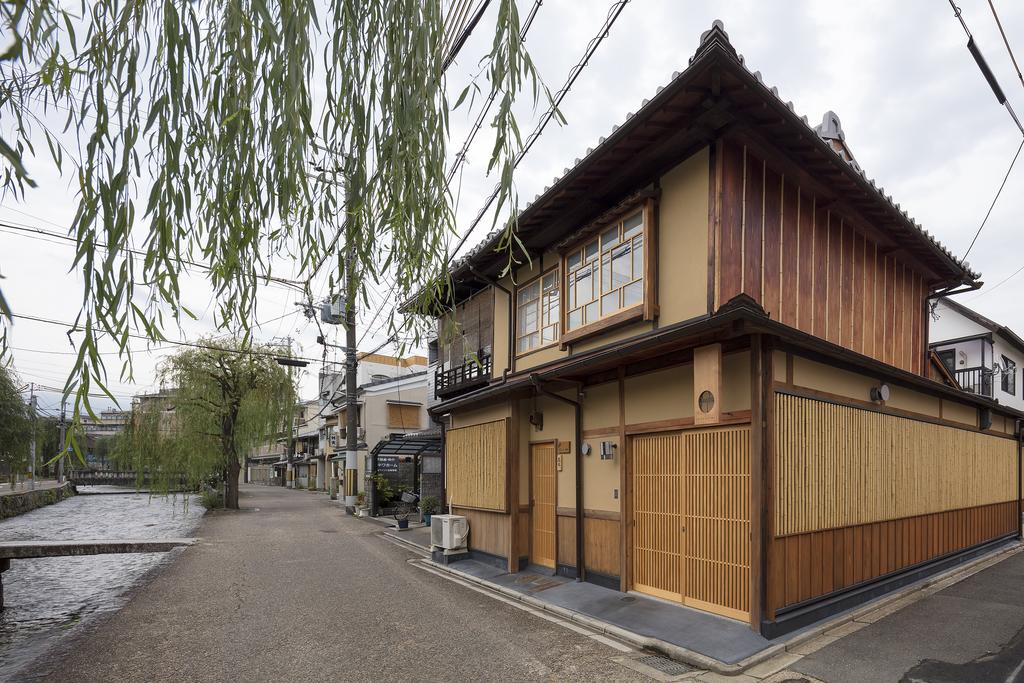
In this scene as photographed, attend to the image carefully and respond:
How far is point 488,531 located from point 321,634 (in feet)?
15.8

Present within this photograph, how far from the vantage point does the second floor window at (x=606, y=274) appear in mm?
9484

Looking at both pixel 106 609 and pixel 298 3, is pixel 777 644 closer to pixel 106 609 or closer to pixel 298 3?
pixel 298 3

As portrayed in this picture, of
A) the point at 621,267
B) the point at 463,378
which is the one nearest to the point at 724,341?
the point at 621,267

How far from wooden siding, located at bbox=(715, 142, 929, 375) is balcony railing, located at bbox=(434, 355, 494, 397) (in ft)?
24.5

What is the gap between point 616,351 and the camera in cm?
842

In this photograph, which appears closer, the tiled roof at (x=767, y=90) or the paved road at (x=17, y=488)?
the tiled roof at (x=767, y=90)

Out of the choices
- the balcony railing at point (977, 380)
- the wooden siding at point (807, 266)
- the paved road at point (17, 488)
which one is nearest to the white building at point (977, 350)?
the balcony railing at point (977, 380)

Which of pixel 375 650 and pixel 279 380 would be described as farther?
pixel 279 380

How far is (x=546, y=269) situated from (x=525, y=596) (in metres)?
6.37

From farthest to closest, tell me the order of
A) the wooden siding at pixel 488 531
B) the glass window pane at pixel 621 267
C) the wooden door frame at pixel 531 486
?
the wooden siding at pixel 488 531 → the wooden door frame at pixel 531 486 → the glass window pane at pixel 621 267

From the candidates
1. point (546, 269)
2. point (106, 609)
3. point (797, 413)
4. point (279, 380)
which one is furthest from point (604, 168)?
point (279, 380)

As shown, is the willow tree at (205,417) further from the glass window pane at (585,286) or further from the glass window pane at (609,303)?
the glass window pane at (609,303)

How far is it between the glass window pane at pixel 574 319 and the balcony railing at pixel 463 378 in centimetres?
386

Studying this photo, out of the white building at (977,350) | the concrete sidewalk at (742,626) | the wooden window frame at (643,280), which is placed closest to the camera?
the concrete sidewalk at (742,626)
